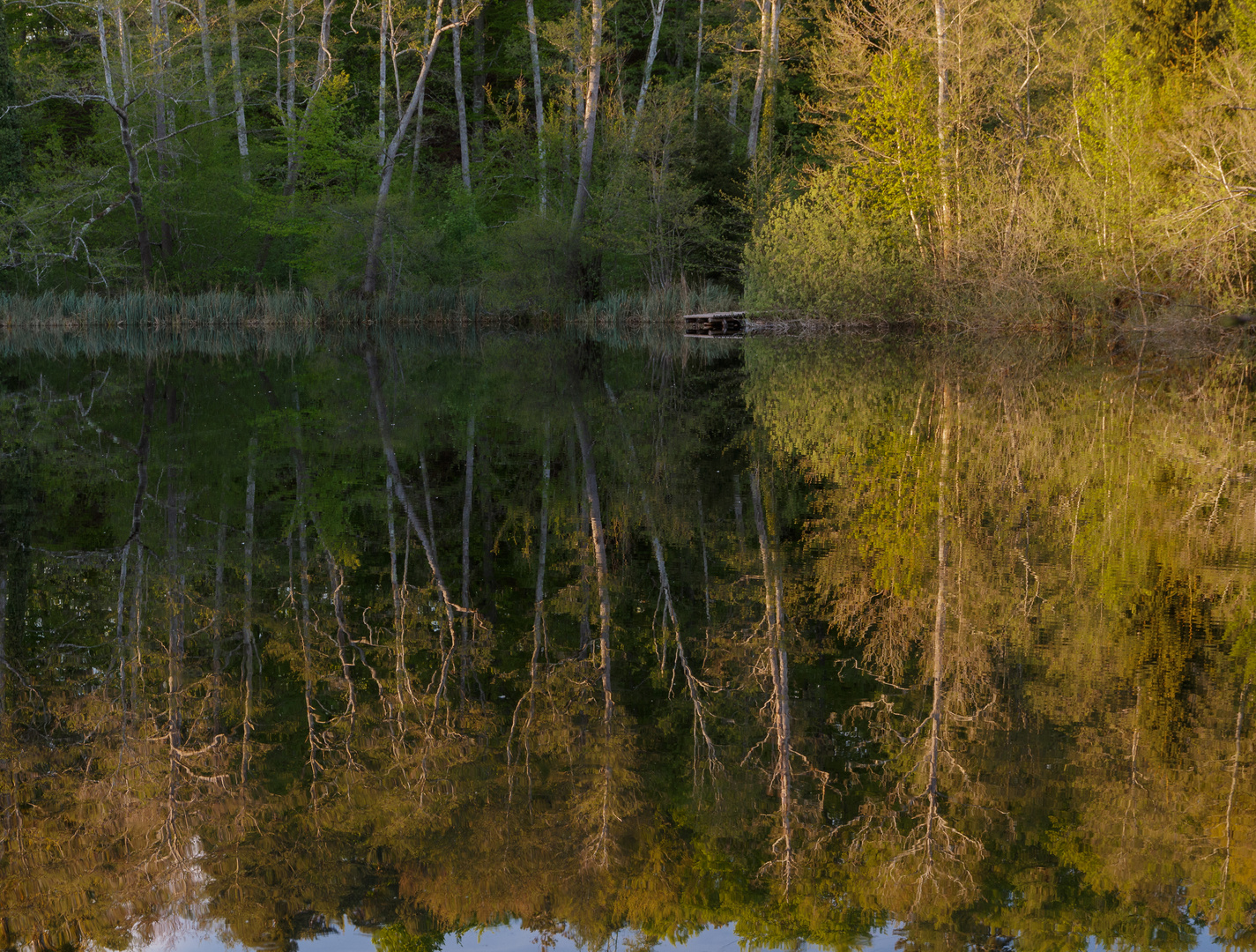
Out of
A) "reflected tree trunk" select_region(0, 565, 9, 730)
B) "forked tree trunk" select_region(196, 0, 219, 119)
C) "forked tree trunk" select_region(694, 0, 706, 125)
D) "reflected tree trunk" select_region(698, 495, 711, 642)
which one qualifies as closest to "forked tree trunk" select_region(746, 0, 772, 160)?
"forked tree trunk" select_region(694, 0, 706, 125)

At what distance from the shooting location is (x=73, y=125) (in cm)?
3222

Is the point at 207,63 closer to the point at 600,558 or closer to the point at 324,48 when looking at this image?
the point at 324,48

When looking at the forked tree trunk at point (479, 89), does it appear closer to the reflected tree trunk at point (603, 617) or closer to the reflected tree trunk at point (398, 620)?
the reflected tree trunk at point (603, 617)

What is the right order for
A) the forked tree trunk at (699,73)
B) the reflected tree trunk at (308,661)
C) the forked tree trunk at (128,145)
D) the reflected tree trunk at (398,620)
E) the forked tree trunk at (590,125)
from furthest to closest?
the forked tree trunk at (699,73), the forked tree trunk at (128,145), the forked tree trunk at (590,125), the reflected tree trunk at (398,620), the reflected tree trunk at (308,661)

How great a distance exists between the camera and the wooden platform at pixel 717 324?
24.7m

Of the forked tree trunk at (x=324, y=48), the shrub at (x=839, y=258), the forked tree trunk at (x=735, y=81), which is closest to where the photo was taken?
the shrub at (x=839, y=258)

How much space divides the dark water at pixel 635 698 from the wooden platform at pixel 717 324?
16.8 metres

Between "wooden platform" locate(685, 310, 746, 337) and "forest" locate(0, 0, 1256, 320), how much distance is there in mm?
1281

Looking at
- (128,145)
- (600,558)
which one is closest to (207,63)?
(128,145)

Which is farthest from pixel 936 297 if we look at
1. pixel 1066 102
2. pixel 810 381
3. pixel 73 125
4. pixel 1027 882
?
pixel 73 125

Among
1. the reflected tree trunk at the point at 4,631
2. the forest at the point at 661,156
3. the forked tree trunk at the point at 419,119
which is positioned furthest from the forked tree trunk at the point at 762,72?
the reflected tree trunk at the point at 4,631

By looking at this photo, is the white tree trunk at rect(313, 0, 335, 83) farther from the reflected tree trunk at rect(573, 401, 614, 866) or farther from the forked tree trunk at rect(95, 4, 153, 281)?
the reflected tree trunk at rect(573, 401, 614, 866)

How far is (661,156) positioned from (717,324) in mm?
4697

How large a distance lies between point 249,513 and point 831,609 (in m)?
3.45
